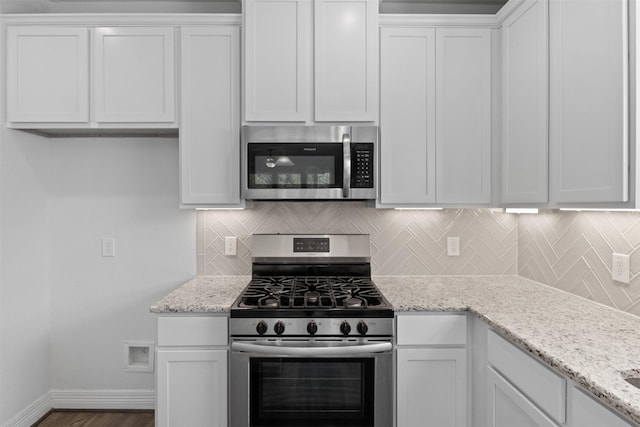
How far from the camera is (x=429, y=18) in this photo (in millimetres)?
2449

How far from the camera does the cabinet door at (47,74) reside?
94.8 inches

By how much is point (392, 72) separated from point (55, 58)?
1894mm

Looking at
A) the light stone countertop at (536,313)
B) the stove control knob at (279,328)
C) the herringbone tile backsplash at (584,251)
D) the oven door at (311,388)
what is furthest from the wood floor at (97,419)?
the herringbone tile backsplash at (584,251)

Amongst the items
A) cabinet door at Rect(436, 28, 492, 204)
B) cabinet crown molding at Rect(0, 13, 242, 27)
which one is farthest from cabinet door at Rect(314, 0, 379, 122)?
cabinet crown molding at Rect(0, 13, 242, 27)

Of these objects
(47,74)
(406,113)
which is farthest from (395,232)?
(47,74)

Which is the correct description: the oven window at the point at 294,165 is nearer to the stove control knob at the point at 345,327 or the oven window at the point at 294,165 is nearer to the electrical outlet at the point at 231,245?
the electrical outlet at the point at 231,245

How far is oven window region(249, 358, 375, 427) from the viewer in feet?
6.61

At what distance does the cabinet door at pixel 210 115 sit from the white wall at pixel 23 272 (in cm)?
102

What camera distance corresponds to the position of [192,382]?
6.75 feet

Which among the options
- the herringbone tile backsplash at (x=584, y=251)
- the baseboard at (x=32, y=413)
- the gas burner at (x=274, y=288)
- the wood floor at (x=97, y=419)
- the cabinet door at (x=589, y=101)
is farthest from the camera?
the wood floor at (x=97, y=419)

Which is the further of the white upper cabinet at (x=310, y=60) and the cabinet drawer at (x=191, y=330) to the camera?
the white upper cabinet at (x=310, y=60)

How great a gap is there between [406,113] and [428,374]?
140cm

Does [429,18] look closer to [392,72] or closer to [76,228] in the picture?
[392,72]

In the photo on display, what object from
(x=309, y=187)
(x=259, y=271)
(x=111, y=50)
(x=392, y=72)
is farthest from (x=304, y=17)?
(x=259, y=271)
